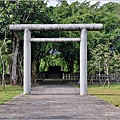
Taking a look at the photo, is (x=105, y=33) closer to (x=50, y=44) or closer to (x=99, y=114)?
(x=50, y=44)

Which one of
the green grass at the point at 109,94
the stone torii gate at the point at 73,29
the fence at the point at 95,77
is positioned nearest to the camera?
the green grass at the point at 109,94

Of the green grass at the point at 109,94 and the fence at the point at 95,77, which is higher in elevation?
the fence at the point at 95,77

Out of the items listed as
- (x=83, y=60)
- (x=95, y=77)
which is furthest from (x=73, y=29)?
(x=95, y=77)

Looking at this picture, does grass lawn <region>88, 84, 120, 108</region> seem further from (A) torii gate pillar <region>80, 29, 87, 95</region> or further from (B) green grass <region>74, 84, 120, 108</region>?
(A) torii gate pillar <region>80, 29, 87, 95</region>

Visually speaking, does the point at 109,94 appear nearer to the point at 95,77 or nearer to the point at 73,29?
the point at 73,29

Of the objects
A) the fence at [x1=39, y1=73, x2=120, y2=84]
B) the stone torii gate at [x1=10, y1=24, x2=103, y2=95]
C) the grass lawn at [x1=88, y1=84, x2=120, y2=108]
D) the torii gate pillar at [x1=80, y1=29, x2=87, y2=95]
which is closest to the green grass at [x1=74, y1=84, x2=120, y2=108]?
the grass lawn at [x1=88, y1=84, x2=120, y2=108]

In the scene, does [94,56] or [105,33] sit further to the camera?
[105,33]

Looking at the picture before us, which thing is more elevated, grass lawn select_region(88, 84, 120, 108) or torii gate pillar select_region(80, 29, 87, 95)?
torii gate pillar select_region(80, 29, 87, 95)

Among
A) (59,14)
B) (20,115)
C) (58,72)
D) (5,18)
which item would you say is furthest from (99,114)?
(58,72)

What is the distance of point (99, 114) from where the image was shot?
30.8ft

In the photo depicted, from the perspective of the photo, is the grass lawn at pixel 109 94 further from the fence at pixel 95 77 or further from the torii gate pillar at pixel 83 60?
the fence at pixel 95 77

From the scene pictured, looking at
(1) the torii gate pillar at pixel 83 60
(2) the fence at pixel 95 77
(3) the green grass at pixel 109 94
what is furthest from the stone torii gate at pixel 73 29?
(2) the fence at pixel 95 77

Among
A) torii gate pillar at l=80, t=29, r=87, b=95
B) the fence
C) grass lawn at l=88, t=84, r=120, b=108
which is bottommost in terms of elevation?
grass lawn at l=88, t=84, r=120, b=108

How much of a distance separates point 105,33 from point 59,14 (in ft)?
16.2
